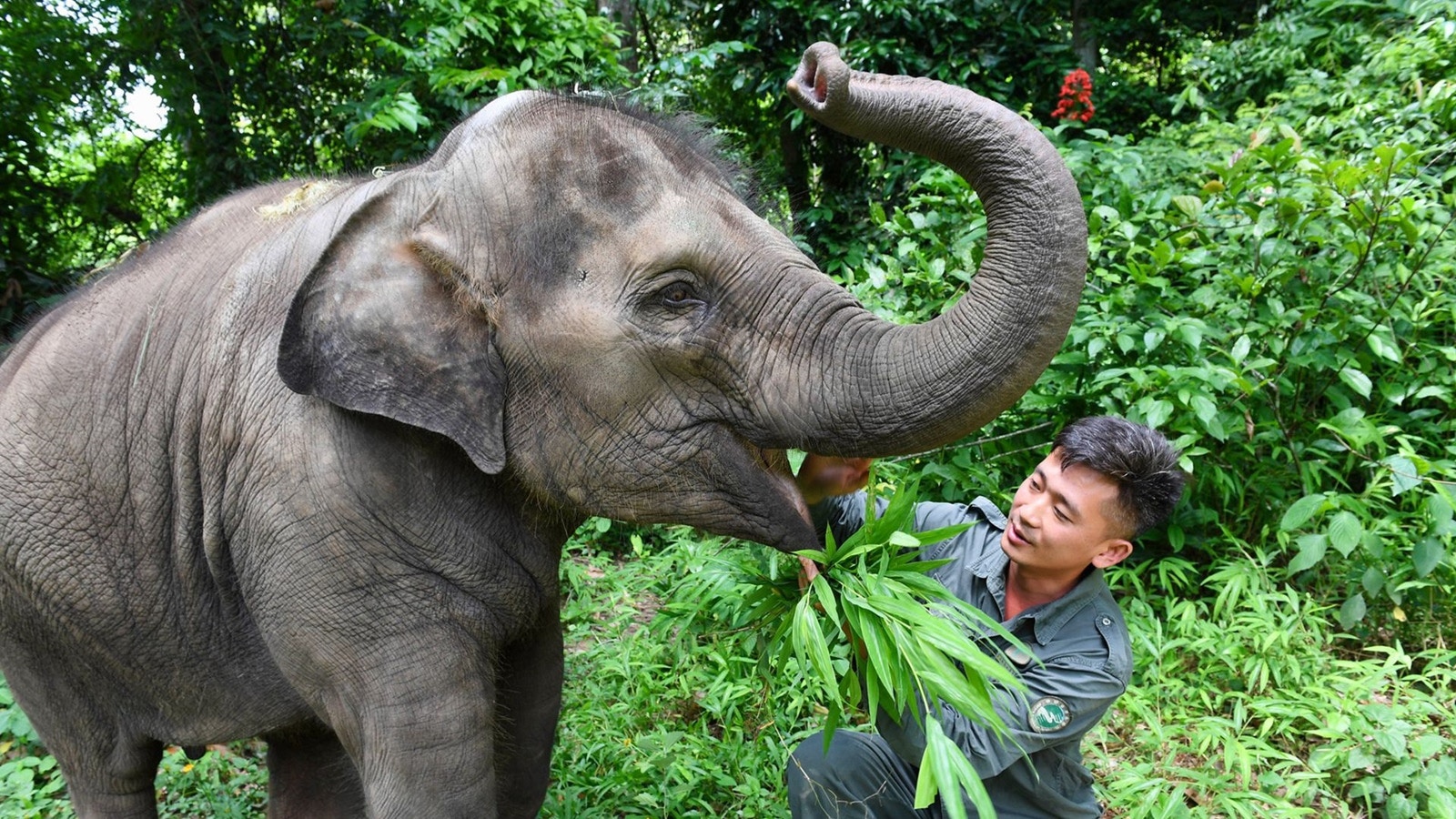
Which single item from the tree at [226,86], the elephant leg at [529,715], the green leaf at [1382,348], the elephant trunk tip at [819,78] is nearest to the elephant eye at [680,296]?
the elephant trunk tip at [819,78]

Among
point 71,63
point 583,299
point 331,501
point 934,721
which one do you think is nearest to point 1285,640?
point 934,721

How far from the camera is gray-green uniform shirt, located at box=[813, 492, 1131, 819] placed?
237 centimetres

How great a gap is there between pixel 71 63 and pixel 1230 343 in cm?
567

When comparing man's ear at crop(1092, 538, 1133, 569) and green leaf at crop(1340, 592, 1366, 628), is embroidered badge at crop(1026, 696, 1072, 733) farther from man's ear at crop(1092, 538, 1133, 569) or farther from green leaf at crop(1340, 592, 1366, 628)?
green leaf at crop(1340, 592, 1366, 628)

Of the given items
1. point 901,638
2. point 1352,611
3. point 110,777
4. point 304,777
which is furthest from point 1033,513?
point 110,777

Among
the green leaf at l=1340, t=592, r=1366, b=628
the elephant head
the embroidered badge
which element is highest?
the elephant head

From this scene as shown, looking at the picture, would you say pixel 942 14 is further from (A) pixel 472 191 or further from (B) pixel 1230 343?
(A) pixel 472 191

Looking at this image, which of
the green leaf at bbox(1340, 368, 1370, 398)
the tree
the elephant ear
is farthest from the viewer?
the tree

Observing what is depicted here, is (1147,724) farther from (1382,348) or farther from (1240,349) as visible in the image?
(1382,348)

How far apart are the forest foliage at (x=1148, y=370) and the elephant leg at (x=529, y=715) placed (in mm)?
356

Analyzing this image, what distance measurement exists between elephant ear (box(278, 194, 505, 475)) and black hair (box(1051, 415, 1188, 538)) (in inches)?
52.1

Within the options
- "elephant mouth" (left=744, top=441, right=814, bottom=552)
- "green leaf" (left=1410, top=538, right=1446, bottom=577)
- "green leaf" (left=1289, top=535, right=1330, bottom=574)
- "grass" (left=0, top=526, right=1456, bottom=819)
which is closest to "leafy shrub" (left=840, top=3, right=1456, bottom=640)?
"green leaf" (left=1289, top=535, right=1330, bottom=574)

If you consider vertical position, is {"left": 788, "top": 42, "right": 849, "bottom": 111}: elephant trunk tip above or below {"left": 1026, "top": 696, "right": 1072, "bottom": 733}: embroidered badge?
above

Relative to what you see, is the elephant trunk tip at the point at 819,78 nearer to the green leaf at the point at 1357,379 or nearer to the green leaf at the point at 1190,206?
the green leaf at the point at 1190,206
